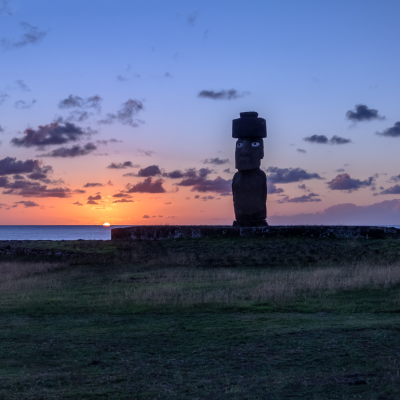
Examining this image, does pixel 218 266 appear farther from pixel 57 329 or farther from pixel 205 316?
pixel 57 329

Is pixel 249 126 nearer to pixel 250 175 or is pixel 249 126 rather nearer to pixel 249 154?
pixel 249 154

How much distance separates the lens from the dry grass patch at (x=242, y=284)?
13.4 metres

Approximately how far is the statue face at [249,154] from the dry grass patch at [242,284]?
847 centimetres

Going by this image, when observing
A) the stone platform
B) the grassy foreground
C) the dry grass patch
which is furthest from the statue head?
the dry grass patch

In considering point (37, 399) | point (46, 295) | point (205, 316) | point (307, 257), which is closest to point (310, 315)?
point (205, 316)

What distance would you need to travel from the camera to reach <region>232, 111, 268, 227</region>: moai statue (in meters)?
27.0

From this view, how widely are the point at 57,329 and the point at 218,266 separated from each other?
1182 cm

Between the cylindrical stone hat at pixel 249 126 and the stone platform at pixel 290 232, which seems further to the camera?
the cylindrical stone hat at pixel 249 126

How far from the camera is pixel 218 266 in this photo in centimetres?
2145

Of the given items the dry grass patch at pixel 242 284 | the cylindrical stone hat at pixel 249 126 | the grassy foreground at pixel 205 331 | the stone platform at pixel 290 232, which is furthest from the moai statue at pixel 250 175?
the dry grass patch at pixel 242 284

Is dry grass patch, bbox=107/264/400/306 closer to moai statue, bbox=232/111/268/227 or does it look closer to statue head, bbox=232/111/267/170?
moai statue, bbox=232/111/268/227

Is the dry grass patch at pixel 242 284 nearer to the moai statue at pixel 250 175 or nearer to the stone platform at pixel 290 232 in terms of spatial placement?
the stone platform at pixel 290 232

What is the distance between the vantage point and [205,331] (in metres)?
9.78

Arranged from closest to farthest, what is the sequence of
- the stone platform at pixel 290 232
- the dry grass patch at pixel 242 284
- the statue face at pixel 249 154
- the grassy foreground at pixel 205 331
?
1. the grassy foreground at pixel 205 331
2. the dry grass patch at pixel 242 284
3. the stone platform at pixel 290 232
4. the statue face at pixel 249 154
